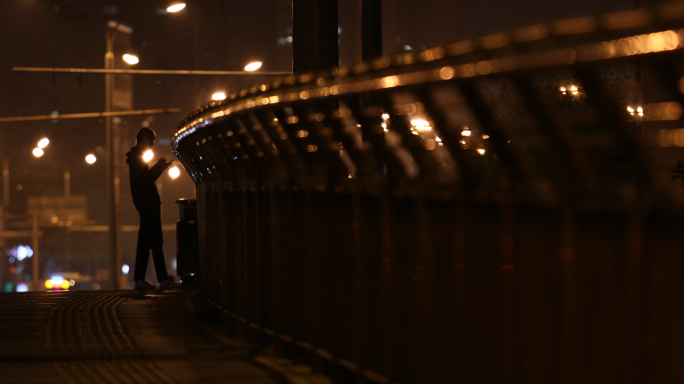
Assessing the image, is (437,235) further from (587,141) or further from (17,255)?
(17,255)

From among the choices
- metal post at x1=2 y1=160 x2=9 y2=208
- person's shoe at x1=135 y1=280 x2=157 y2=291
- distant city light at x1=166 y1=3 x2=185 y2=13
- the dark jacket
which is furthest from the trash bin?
metal post at x1=2 y1=160 x2=9 y2=208

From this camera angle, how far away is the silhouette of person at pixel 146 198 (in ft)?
35.7

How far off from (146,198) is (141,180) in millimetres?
203

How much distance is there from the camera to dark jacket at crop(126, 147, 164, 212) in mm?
10859

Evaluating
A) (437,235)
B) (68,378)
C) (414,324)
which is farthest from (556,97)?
(68,378)

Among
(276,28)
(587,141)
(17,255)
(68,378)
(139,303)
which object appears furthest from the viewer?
(17,255)

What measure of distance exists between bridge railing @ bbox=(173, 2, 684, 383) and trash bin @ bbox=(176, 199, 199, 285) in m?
5.57

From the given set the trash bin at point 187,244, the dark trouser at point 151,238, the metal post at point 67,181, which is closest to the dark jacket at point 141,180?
the dark trouser at point 151,238

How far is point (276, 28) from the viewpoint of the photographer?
5281 cm

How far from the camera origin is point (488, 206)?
3.34 m

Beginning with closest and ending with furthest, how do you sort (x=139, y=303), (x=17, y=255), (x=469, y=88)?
(x=469, y=88) < (x=139, y=303) < (x=17, y=255)

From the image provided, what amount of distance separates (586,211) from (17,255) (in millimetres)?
66093

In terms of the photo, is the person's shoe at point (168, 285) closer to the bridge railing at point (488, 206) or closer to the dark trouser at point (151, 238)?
the dark trouser at point (151, 238)

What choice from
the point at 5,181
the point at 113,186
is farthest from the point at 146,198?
the point at 5,181
